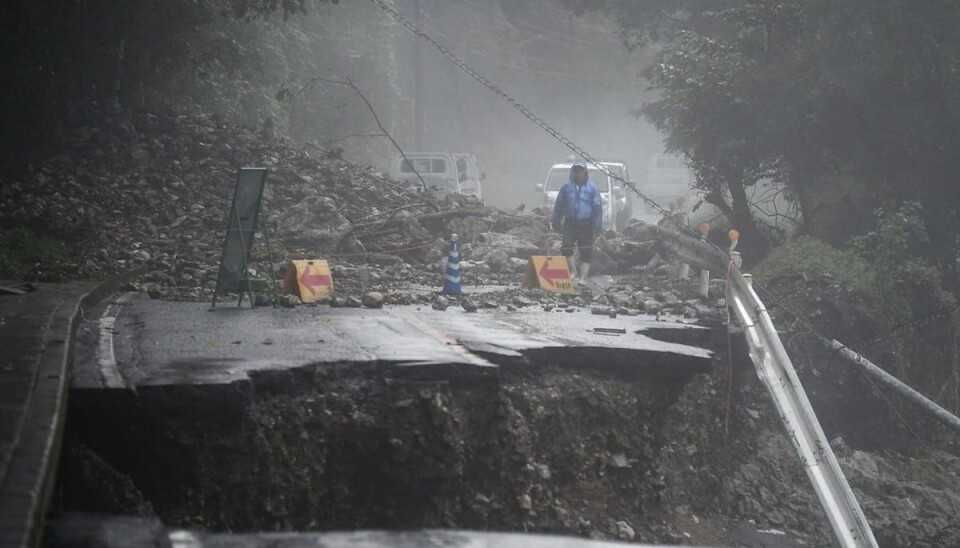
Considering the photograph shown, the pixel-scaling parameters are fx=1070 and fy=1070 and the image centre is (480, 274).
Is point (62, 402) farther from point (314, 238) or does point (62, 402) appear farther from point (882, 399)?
point (314, 238)

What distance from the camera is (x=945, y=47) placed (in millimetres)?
14109

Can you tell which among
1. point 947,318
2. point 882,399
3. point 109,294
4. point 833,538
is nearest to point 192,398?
point 833,538

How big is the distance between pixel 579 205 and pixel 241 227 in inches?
227

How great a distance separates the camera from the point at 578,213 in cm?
1469

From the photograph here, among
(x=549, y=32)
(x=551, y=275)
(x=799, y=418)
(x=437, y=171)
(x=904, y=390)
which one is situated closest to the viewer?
(x=799, y=418)

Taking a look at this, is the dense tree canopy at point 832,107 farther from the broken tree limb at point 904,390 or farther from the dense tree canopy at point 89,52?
the dense tree canopy at point 89,52

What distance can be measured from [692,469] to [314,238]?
9.65 metres

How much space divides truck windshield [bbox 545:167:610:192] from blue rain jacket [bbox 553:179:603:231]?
35.5ft

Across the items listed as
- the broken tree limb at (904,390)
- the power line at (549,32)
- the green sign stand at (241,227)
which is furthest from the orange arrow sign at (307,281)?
the power line at (549,32)

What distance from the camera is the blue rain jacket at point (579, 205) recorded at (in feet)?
48.1

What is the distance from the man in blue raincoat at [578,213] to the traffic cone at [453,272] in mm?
2348

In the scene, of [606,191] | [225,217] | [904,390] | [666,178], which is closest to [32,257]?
[225,217]

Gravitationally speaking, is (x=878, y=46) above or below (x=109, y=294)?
above

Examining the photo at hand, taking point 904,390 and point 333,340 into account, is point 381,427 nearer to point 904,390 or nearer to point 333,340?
point 333,340
